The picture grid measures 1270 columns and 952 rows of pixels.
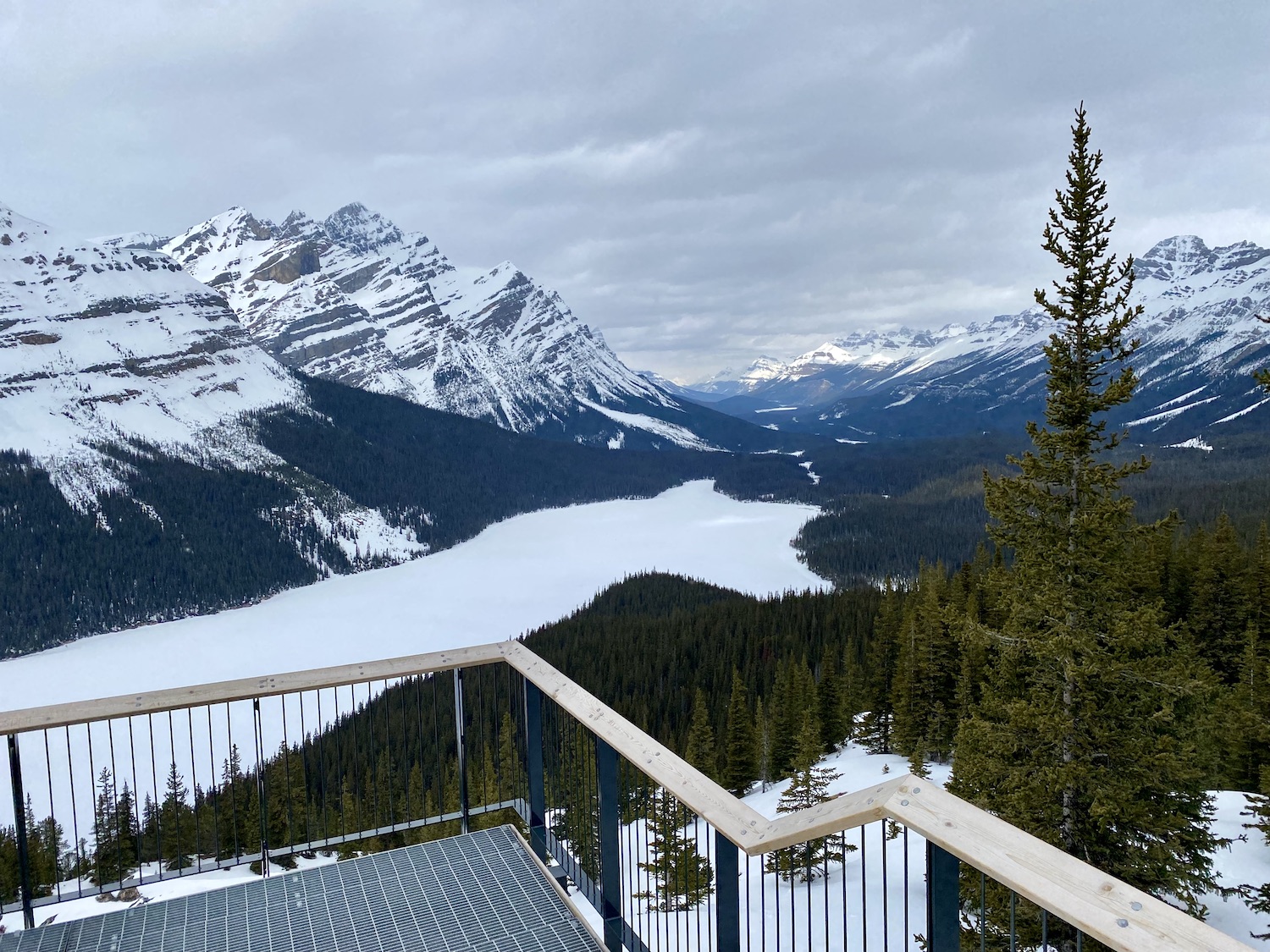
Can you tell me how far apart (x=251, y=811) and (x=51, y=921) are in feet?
76.7

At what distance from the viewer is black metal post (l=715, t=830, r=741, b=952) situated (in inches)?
131

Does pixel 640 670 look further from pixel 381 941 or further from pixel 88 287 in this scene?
pixel 88 287

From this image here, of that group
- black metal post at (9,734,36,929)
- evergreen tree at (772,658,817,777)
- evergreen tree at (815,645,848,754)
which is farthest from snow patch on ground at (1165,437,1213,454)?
black metal post at (9,734,36,929)

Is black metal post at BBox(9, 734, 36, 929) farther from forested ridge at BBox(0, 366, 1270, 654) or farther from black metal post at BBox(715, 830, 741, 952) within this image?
forested ridge at BBox(0, 366, 1270, 654)

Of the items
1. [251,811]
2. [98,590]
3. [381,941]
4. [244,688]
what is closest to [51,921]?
[244,688]

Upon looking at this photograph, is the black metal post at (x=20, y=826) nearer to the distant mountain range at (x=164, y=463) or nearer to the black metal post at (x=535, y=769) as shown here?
the black metal post at (x=535, y=769)

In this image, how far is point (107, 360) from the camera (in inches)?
6427

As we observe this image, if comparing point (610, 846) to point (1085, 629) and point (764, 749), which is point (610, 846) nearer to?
point (1085, 629)

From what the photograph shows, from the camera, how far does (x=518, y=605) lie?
350 ft

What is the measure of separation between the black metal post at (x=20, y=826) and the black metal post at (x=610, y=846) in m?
3.72

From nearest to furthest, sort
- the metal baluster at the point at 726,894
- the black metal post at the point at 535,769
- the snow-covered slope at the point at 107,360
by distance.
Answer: the metal baluster at the point at 726,894 < the black metal post at the point at 535,769 < the snow-covered slope at the point at 107,360

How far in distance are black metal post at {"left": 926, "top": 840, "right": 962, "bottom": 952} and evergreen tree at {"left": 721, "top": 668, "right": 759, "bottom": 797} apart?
3280 centimetres

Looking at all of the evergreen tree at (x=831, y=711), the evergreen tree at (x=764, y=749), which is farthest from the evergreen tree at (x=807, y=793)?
the evergreen tree at (x=831, y=711)

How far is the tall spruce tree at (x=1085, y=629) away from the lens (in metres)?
12.3
